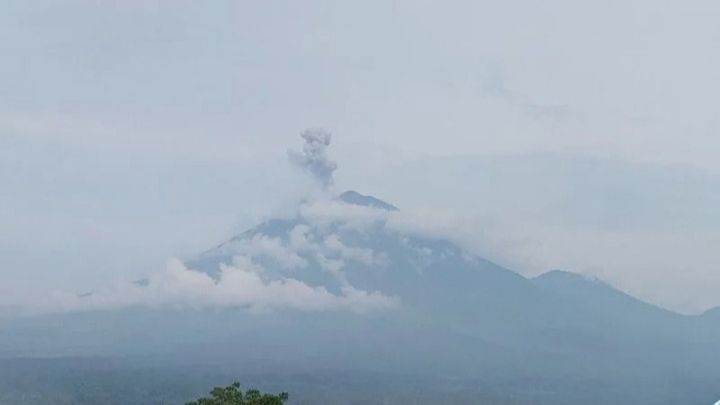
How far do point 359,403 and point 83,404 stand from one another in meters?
44.6

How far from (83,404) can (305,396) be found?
1467 inches

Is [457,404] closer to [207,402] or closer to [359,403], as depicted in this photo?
[359,403]

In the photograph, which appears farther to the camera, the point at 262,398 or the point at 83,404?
the point at 83,404

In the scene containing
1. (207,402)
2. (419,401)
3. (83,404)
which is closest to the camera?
(207,402)

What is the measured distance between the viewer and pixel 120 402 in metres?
190

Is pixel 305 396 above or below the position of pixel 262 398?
above

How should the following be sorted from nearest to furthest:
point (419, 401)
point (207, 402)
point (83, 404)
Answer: point (207, 402) → point (83, 404) → point (419, 401)

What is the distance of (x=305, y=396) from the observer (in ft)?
653

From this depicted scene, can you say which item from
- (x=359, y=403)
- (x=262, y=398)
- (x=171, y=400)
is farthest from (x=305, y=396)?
(x=262, y=398)

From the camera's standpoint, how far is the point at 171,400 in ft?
630

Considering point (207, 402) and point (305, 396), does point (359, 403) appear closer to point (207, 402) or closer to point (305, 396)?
point (305, 396)

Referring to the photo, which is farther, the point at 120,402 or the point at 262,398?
the point at 120,402

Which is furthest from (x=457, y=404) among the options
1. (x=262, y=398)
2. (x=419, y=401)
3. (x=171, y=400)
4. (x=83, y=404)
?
(x=262, y=398)

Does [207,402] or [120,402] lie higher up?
[120,402]
